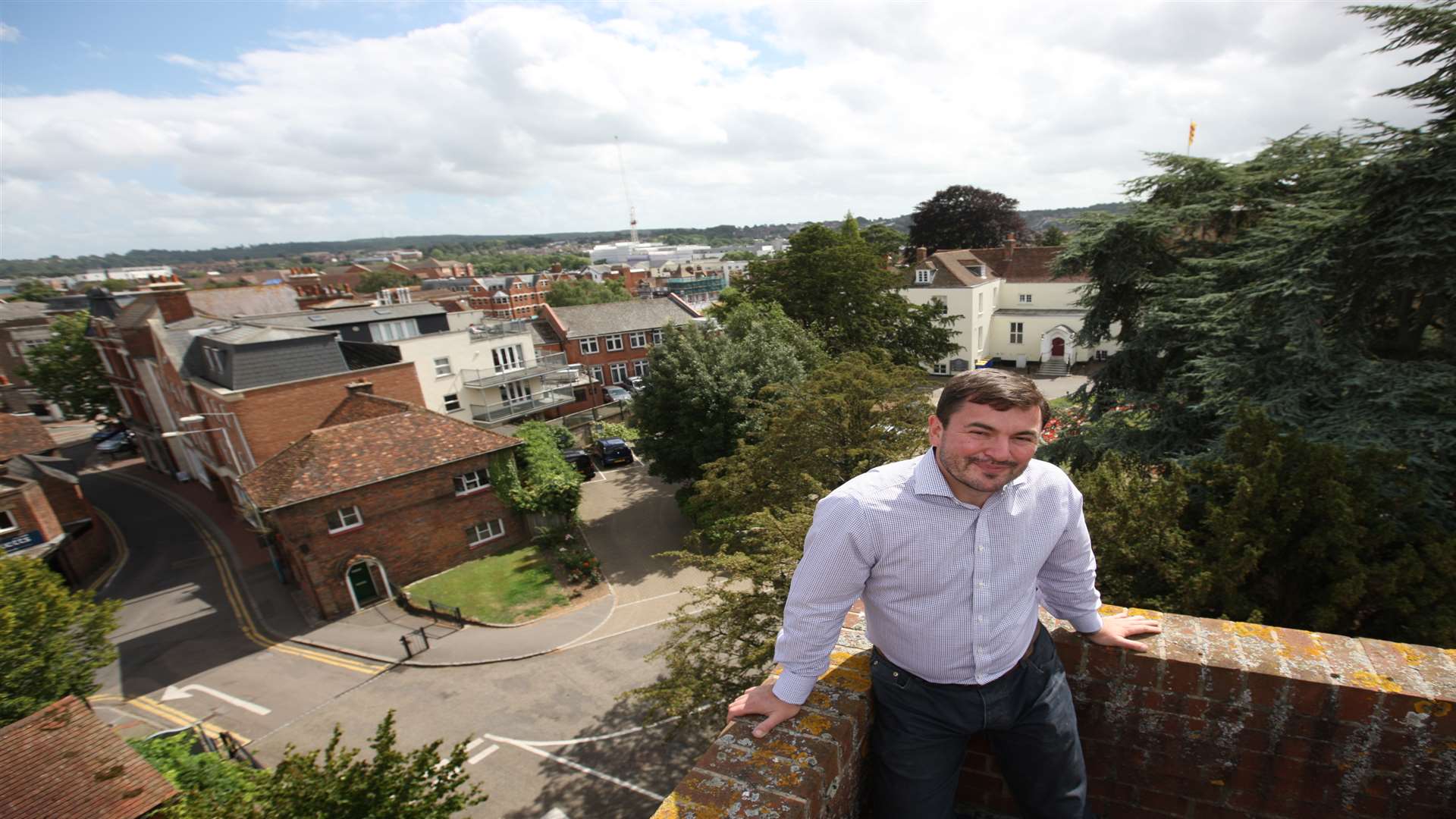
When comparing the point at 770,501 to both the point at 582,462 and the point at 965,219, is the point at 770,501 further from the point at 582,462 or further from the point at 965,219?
the point at 965,219

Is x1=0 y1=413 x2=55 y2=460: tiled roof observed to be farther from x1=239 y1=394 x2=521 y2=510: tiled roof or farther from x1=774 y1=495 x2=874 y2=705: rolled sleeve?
x1=774 y1=495 x2=874 y2=705: rolled sleeve

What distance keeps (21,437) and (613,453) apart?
24.1 metres

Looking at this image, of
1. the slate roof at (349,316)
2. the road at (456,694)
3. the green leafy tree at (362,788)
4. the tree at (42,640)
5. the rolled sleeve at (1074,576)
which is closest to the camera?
the rolled sleeve at (1074,576)

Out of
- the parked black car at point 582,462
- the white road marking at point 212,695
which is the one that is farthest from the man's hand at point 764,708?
the parked black car at point 582,462

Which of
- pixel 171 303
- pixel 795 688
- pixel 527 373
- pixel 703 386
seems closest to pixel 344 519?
pixel 703 386

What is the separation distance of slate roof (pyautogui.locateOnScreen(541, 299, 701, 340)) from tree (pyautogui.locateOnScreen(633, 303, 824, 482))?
22.2 meters

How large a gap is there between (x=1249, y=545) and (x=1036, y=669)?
4.20 m

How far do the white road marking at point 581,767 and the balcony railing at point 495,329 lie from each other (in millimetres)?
26168

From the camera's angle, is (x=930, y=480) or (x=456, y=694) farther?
(x=456, y=694)

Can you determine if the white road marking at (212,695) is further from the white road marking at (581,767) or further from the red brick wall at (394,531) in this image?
the white road marking at (581,767)

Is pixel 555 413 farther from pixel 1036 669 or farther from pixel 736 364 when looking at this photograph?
pixel 1036 669

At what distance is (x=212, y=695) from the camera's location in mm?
16734

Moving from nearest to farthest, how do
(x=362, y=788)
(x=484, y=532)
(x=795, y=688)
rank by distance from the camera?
(x=795, y=688) < (x=362, y=788) < (x=484, y=532)

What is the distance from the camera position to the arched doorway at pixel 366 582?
20.0 metres
